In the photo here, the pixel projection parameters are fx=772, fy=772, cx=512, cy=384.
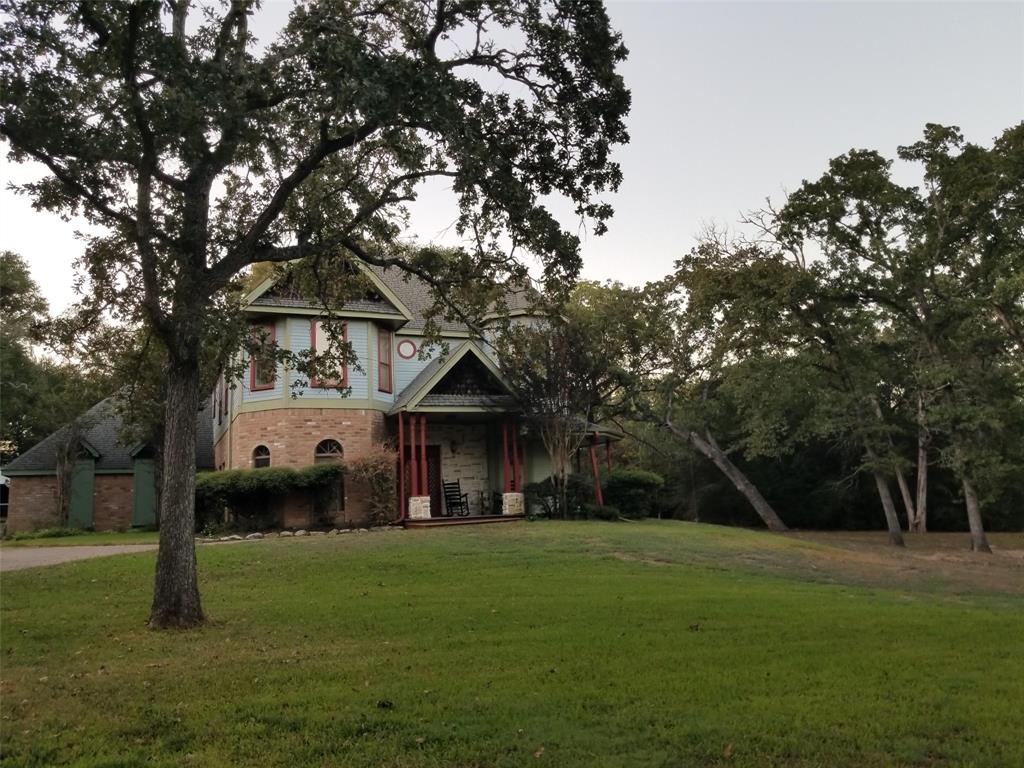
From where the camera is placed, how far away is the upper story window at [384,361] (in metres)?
22.9

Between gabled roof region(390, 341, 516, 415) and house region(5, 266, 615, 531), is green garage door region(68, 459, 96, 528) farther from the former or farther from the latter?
gabled roof region(390, 341, 516, 415)

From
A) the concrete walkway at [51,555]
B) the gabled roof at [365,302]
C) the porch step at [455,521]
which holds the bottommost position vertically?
the concrete walkway at [51,555]

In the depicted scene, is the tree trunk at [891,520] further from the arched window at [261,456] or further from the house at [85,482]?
the house at [85,482]

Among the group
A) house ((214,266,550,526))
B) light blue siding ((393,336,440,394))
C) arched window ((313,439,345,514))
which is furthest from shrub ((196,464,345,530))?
light blue siding ((393,336,440,394))

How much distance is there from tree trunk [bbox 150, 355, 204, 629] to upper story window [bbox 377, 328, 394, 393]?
14097mm

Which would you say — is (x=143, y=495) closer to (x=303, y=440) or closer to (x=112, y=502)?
(x=112, y=502)

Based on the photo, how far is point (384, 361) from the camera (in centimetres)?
2327

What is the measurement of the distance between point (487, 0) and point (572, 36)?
3.42 feet

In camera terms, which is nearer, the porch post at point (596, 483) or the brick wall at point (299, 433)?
the brick wall at point (299, 433)

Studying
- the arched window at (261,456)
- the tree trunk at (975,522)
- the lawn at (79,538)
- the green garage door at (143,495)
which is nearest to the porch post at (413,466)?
the arched window at (261,456)

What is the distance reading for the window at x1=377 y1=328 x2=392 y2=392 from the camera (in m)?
22.9

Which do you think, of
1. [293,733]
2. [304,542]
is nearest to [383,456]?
[304,542]

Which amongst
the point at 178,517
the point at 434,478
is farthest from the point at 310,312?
the point at 178,517

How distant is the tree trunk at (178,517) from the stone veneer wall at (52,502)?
22.1 m
